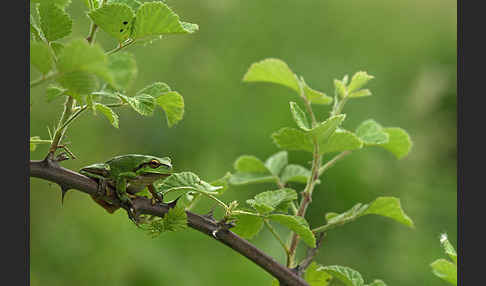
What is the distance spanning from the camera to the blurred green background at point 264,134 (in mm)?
922

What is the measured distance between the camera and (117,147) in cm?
109

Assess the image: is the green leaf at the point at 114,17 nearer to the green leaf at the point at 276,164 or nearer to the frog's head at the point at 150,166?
the frog's head at the point at 150,166

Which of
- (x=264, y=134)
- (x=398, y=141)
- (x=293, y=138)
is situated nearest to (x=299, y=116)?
(x=293, y=138)

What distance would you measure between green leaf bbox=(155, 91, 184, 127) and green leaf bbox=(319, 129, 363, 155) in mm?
99

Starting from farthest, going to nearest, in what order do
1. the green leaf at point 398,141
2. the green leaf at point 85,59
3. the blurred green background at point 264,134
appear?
the blurred green background at point 264,134, the green leaf at point 398,141, the green leaf at point 85,59

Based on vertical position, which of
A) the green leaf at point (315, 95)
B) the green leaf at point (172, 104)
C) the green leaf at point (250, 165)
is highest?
the green leaf at point (315, 95)

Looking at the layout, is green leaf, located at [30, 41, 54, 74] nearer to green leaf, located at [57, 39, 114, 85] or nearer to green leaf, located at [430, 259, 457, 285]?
green leaf, located at [57, 39, 114, 85]

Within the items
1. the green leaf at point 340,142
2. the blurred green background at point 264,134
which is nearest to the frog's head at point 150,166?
the green leaf at point 340,142

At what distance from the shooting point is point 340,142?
1.13ft

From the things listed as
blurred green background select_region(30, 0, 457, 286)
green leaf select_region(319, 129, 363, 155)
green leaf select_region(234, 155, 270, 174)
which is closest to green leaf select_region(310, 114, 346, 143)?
green leaf select_region(319, 129, 363, 155)

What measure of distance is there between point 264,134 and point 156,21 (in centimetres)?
92

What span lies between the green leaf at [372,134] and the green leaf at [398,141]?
23mm

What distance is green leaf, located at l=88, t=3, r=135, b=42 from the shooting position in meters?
0.25

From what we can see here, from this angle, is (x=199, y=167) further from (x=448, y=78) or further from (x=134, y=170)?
(x=134, y=170)
